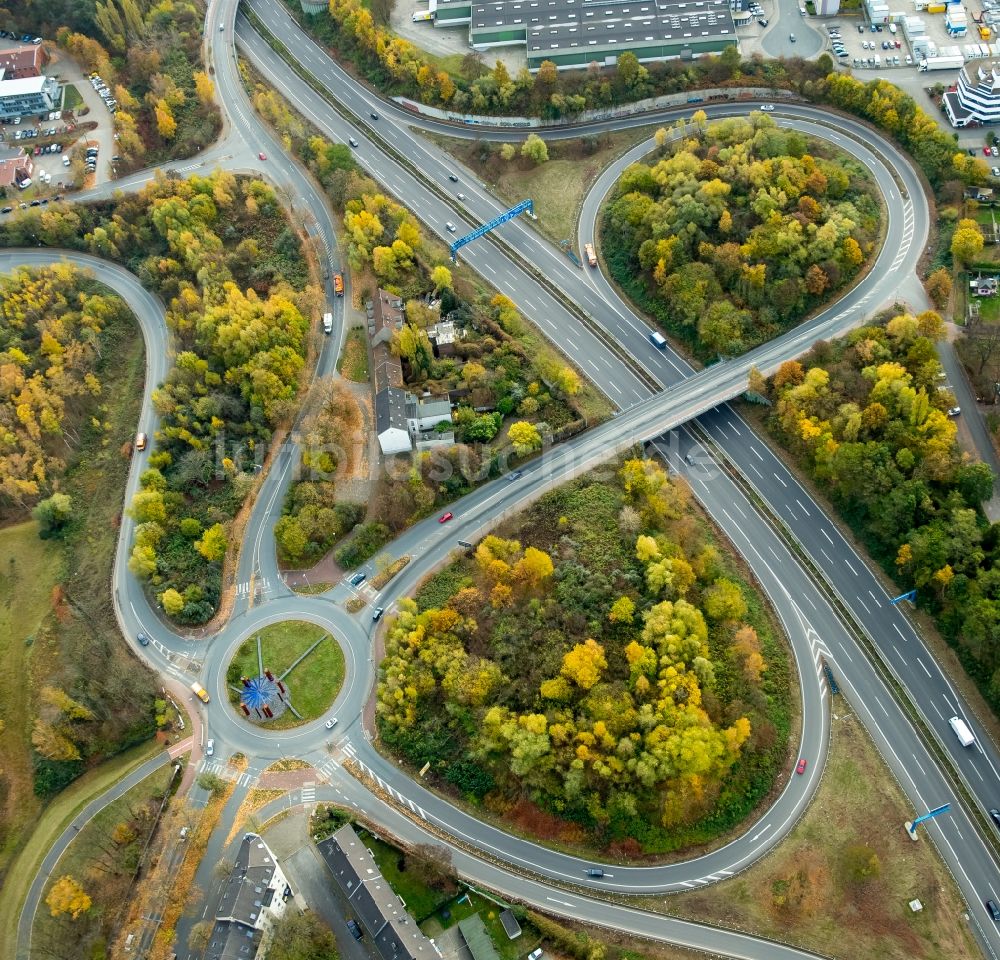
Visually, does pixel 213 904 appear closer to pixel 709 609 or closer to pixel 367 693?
pixel 367 693

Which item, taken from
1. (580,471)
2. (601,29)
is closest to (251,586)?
(580,471)

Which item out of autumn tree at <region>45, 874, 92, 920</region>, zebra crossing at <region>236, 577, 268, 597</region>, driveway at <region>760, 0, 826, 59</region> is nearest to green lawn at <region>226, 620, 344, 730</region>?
zebra crossing at <region>236, 577, 268, 597</region>

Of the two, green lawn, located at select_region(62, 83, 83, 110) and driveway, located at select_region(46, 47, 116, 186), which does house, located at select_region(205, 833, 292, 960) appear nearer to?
driveway, located at select_region(46, 47, 116, 186)

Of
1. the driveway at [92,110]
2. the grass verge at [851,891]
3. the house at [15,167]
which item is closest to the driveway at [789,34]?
the driveway at [92,110]

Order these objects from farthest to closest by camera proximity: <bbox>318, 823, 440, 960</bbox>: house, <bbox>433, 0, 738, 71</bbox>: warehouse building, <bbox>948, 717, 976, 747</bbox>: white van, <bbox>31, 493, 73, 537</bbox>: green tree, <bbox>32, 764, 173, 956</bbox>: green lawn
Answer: <bbox>433, 0, 738, 71</bbox>: warehouse building → <bbox>31, 493, 73, 537</bbox>: green tree → <bbox>948, 717, 976, 747</bbox>: white van → <bbox>32, 764, 173, 956</bbox>: green lawn → <bbox>318, 823, 440, 960</bbox>: house

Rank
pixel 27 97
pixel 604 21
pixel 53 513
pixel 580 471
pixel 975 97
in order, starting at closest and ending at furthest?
pixel 580 471, pixel 53 513, pixel 975 97, pixel 604 21, pixel 27 97

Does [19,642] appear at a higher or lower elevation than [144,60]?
lower

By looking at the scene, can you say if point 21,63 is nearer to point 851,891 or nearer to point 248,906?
point 248,906
